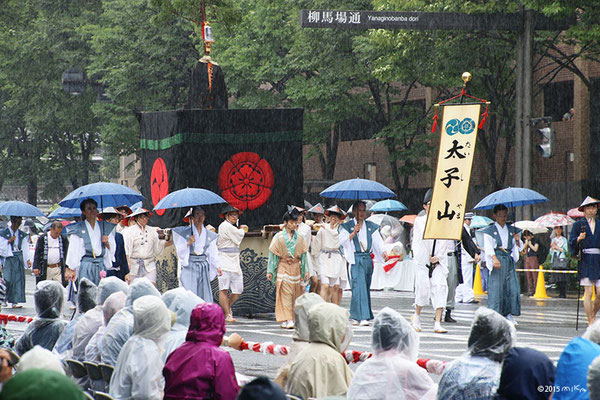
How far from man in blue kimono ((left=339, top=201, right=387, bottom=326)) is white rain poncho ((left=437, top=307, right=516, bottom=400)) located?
10174mm

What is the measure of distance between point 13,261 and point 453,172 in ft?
32.3

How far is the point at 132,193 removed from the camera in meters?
15.5

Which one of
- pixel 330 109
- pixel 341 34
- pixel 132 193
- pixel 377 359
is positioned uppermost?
pixel 341 34

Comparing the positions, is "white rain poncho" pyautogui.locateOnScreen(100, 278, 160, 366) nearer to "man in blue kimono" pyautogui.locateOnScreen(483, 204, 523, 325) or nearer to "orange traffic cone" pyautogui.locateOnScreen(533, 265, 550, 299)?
"man in blue kimono" pyautogui.locateOnScreen(483, 204, 523, 325)

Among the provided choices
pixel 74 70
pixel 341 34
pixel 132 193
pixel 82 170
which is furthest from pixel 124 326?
pixel 82 170

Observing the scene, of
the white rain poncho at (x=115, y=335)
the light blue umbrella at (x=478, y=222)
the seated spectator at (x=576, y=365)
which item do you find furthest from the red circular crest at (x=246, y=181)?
the seated spectator at (x=576, y=365)

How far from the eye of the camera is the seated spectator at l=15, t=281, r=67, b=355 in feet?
27.6

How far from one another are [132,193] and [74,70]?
38.5 ft

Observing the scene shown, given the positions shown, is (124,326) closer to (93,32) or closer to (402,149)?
(402,149)

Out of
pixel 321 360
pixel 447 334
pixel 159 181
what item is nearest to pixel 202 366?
pixel 321 360

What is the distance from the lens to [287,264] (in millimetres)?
16438

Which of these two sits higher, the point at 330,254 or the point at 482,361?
the point at 330,254

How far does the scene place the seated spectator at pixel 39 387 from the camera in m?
3.61

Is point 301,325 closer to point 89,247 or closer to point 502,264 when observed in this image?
point 89,247
